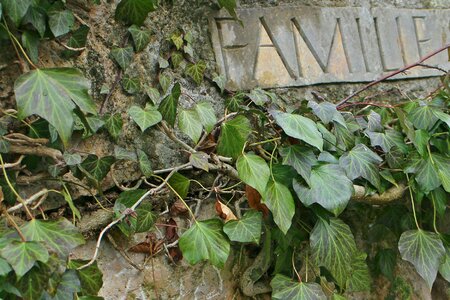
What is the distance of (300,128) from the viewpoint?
1.38 metres

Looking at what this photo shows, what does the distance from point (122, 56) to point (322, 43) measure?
630 millimetres

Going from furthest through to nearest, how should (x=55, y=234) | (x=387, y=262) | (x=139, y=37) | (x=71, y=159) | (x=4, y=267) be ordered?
(x=387, y=262), (x=139, y=37), (x=71, y=159), (x=55, y=234), (x=4, y=267)

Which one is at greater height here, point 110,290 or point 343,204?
point 343,204

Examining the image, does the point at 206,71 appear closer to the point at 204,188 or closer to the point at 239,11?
the point at 239,11

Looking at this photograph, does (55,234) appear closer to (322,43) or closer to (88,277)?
(88,277)

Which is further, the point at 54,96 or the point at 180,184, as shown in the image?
the point at 180,184

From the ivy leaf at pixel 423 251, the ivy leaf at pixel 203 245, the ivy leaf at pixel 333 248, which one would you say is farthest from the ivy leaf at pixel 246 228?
the ivy leaf at pixel 423 251

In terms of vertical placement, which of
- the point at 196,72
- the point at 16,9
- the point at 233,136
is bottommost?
the point at 233,136

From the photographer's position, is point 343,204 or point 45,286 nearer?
point 45,286

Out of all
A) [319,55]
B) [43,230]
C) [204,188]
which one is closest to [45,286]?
[43,230]

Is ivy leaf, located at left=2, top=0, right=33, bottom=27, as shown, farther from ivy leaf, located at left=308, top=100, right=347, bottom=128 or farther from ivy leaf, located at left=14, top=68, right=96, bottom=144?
ivy leaf, located at left=308, top=100, right=347, bottom=128

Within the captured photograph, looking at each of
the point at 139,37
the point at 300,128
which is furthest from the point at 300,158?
the point at 139,37

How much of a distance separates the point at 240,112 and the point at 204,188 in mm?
207

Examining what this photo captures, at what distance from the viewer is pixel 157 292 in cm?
148
